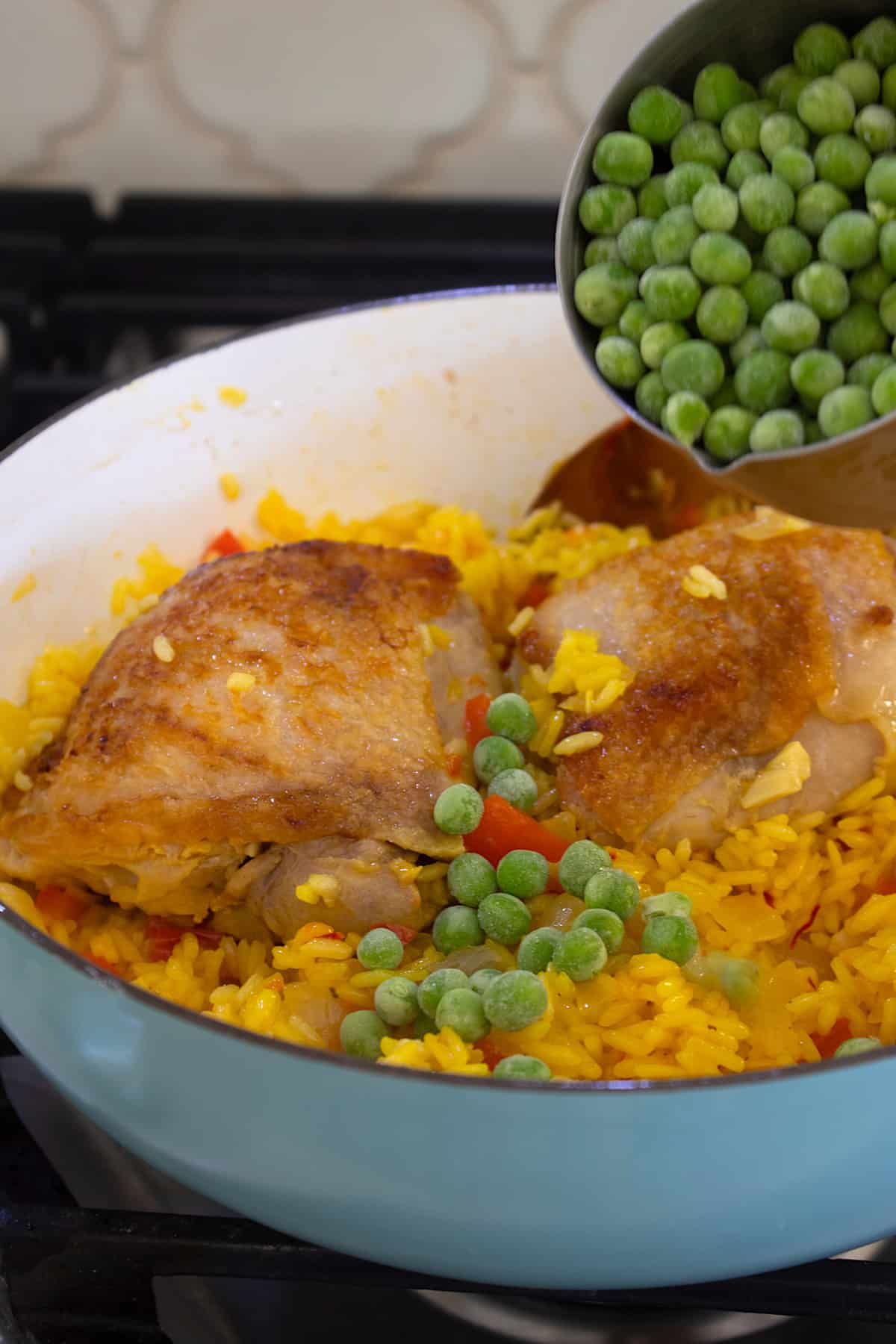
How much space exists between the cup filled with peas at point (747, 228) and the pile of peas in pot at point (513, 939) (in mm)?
602

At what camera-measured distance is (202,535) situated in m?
2.67

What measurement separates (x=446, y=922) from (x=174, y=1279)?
22.8 inches

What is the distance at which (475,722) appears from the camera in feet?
7.37

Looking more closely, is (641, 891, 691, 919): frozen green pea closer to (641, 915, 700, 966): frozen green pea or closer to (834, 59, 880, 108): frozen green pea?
(641, 915, 700, 966): frozen green pea

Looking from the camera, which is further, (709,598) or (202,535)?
(202,535)

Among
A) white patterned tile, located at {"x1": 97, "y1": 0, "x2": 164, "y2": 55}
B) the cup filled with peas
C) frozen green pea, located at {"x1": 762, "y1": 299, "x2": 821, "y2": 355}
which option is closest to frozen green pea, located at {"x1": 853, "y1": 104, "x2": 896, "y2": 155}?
the cup filled with peas

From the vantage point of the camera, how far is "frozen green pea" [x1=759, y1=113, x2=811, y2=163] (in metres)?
1.70

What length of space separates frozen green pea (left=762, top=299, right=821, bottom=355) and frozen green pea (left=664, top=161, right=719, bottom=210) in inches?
7.4

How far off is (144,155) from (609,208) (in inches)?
85.8

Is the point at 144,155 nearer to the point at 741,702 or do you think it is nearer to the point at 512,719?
the point at 512,719

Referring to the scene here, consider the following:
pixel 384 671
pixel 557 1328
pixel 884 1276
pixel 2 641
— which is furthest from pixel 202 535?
pixel 884 1276

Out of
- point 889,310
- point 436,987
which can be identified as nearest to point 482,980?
point 436,987

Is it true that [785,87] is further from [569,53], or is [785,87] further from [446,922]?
[569,53]

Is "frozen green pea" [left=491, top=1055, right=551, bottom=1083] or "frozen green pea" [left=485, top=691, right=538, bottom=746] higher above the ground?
"frozen green pea" [left=491, top=1055, right=551, bottom=1083]
